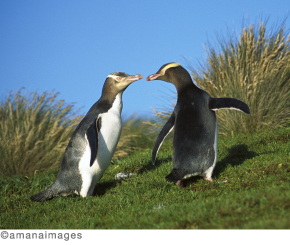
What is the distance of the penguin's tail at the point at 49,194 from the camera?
475 cm

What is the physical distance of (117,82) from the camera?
4.80 m

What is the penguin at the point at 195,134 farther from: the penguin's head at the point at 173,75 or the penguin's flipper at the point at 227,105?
the penguin's head at the point at 173,75

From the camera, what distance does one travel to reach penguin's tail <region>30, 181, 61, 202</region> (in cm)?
475

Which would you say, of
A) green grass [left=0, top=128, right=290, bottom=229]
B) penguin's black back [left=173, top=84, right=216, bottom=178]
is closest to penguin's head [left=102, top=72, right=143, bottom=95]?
penguin's black back [left=173, top=84, right=216, bottom=178]

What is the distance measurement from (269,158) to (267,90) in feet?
11.6

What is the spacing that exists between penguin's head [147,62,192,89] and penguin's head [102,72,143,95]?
1.13 feet

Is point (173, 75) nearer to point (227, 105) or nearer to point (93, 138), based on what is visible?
point (227, 105)

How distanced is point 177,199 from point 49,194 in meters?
2.10

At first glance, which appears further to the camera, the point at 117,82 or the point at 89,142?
the point at 117,82

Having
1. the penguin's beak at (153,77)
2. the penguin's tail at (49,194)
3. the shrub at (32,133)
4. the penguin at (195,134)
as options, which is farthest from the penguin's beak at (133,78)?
the shrub at (32,133)

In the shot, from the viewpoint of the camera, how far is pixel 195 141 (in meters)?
4.22

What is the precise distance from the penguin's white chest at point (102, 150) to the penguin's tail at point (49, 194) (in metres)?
0.45

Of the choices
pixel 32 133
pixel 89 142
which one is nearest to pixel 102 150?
pixel 89 142
